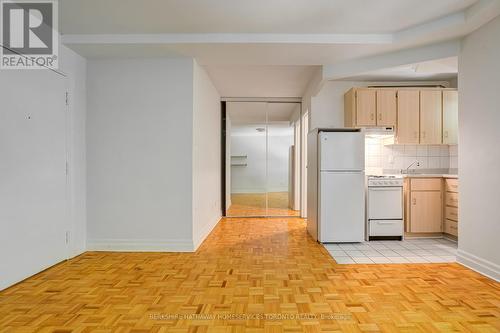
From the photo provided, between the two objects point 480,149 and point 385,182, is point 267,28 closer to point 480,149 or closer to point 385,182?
point 480,149

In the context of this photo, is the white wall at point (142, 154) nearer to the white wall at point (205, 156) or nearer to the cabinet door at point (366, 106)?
the white wall at point (205, 156)

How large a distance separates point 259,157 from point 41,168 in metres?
4.30

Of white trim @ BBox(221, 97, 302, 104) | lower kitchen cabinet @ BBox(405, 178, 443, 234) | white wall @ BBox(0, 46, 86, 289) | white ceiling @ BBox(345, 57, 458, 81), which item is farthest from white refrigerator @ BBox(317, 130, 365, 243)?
white wall @ BBox(0, 46, 86, 289)

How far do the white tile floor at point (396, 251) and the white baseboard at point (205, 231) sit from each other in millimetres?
1703

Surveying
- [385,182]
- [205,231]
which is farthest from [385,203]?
[205,231]

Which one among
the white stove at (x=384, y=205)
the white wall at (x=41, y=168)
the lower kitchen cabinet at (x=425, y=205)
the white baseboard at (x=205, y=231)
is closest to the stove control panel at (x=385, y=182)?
the white stove at (x=384, y=205)

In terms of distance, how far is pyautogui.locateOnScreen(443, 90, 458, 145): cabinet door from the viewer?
4535 millimetres

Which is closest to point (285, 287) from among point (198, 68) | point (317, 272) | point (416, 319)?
point (317, 272)

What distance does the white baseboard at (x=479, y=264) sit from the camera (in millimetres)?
2719

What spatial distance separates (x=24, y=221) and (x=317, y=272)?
282 centimetres

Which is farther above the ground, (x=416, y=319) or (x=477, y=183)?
(x=477, y=183)

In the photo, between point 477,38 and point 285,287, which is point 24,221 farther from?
point 477,38

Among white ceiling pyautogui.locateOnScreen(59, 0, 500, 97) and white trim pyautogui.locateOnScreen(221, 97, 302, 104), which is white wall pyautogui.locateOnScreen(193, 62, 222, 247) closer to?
white trim pyautogui.locateOnScreen(221, 97, 302, 104)

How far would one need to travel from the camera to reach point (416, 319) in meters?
2.02
